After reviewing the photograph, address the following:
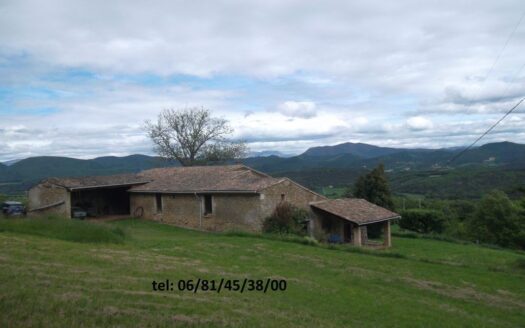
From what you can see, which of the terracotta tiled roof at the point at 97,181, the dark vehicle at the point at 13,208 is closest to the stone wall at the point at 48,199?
the terracotta tiled roof at the point at 97,181

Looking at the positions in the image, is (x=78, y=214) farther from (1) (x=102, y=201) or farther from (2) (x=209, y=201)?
(2) (x=209, y=201)

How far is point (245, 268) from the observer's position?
1349 cm

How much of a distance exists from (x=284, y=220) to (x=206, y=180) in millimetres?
7075

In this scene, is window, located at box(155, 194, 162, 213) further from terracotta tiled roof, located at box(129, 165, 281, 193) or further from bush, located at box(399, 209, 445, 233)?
bush, located at box(399, 209, 445, 233)

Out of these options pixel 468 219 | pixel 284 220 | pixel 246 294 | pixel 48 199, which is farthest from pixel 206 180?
pixel 468 219

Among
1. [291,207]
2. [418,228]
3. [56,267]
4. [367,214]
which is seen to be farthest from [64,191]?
[418,228]

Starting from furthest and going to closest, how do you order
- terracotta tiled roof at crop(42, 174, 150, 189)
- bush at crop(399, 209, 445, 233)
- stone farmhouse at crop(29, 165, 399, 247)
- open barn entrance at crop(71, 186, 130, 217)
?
bush at crop(399, 209, 445, 233)
open barn entrance at crop(71, 186, 130, 217)
terracotta tiled roof at crop(42, 174, 150, 189)
stone farmhouse at crop(29, 165, 399, 247)

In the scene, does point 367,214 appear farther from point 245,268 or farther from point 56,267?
point 56,267

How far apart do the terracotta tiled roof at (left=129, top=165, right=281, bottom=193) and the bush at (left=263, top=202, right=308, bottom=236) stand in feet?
5.52

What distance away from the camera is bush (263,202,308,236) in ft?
84.0

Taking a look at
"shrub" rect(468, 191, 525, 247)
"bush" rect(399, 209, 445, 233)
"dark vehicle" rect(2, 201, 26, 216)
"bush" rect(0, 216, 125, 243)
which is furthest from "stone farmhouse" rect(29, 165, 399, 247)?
"shrub" rect(468, 191, 525, 247)

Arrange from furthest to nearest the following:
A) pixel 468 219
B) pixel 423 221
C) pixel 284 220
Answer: pixel 468 219 → pixel 423 221 → pixel 284 220

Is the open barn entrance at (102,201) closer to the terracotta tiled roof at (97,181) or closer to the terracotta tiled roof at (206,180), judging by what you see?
the terracotta tiled roof at (97,181)

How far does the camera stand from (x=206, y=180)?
30234mm
